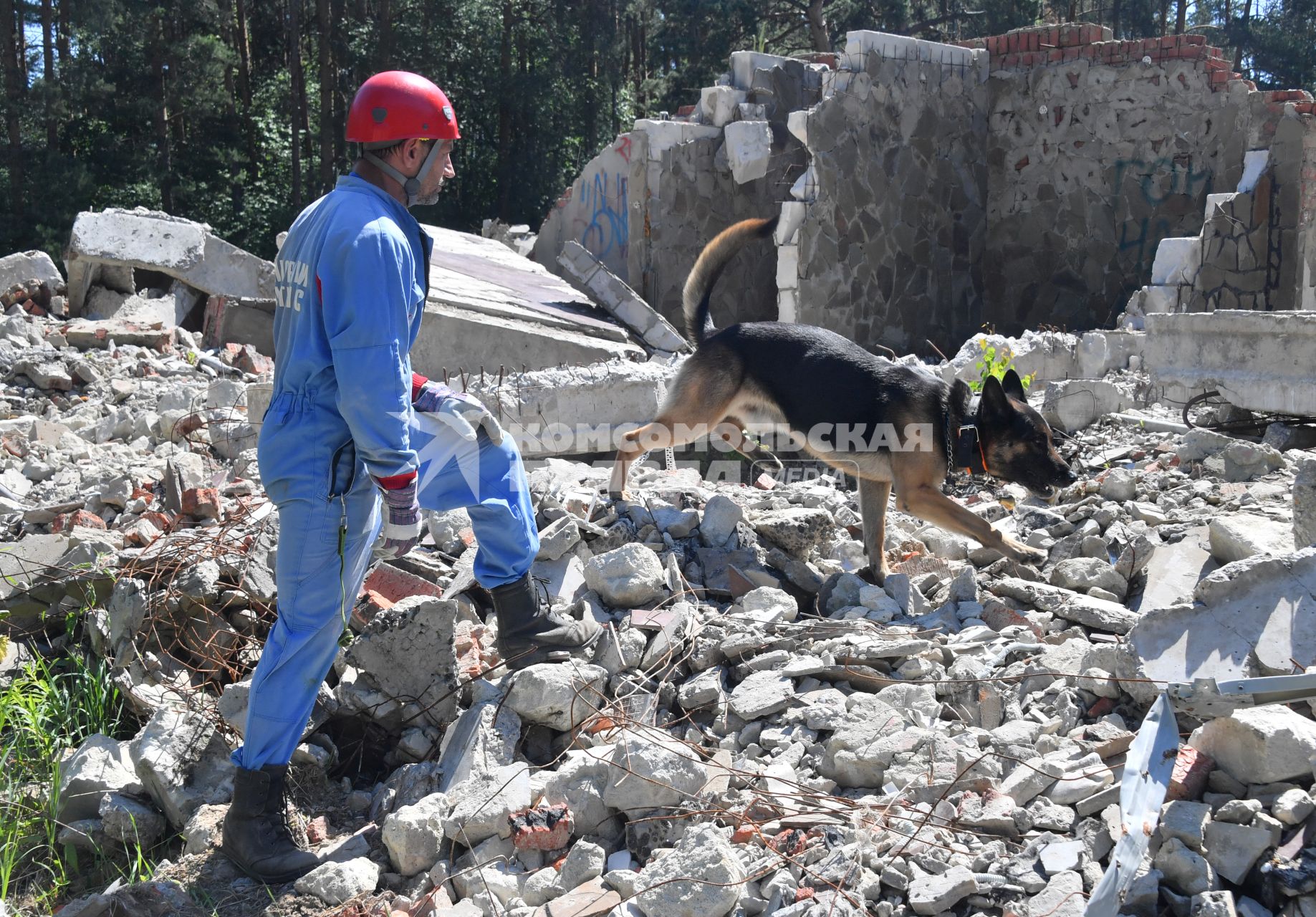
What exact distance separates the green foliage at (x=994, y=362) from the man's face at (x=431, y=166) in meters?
4.64

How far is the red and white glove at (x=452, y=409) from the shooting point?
3711 mm

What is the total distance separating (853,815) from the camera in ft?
10.5

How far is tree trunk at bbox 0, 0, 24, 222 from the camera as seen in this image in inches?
723

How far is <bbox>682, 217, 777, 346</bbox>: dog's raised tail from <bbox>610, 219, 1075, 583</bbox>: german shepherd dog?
0.02m

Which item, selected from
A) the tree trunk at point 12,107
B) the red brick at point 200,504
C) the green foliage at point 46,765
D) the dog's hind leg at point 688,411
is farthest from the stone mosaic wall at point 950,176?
the tree trunk at point 12,107

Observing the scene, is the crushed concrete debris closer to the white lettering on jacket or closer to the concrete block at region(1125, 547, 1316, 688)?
the concrete block at region(1125, 547, 1316, 688)

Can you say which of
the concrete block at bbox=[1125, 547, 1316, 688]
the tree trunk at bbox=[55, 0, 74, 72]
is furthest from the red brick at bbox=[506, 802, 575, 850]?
the tree trunk at bbox=[55, 0, 74, 72]

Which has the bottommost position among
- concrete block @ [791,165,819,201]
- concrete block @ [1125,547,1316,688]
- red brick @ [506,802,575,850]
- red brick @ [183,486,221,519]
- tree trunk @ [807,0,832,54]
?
red brick @ [506,802,575,850]

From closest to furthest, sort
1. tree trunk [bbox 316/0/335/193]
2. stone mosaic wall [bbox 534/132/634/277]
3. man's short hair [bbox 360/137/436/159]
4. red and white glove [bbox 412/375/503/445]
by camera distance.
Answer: man's short hair [bbox 360/137/436/159] < red and white glove [bbox 412/375/503/445] < stone mosaic wall [bbox 534/132/634/277] < tree trunk [bbox 316/0/335/193]

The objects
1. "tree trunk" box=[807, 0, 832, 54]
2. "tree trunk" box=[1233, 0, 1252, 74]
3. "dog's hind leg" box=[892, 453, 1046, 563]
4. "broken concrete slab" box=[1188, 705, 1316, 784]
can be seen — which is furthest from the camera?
"tree trunk" box=[1233, 0, 1252, 74]

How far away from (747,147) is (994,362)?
4.63 m

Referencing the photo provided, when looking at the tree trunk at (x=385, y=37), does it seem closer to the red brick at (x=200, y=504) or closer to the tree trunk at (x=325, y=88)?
the tree trunk at (x=325, y=88)

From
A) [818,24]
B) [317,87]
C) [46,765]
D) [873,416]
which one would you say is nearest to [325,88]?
[317,87]

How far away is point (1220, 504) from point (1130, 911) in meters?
3.40
